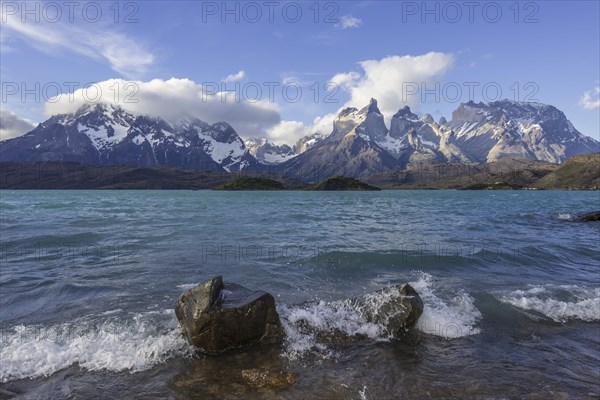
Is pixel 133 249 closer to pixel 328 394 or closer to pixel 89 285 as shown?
pixel 89 285

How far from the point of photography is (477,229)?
49312mm

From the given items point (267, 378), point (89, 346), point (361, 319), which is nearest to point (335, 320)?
point (361, 319)

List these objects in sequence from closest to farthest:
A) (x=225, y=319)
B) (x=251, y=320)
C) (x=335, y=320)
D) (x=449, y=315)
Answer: (x=225, y=319) → (x=251, y=320) → (x=335, y=320) → (x=449, y=315)

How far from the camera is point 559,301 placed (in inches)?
726

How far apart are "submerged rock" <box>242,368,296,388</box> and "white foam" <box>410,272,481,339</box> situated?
6.30m

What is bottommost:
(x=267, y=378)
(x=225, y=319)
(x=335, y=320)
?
(x=267, y=378)

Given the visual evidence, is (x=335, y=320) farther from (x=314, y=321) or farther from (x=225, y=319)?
(x=225, y=319)

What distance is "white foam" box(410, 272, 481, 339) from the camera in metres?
15.0

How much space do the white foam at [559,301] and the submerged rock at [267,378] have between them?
39.9ft

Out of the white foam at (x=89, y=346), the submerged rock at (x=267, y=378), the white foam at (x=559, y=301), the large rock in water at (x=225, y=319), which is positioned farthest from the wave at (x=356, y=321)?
the white foam at (x=89, y=346)

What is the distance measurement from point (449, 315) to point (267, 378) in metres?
8.91

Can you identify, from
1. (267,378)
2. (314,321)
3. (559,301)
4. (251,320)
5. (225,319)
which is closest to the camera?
(267,378)

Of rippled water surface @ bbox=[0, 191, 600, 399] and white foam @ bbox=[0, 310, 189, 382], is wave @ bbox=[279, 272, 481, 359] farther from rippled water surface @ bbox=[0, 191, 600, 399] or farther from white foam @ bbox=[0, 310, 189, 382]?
white foam @ bbox=[0, 310, 189, 382]

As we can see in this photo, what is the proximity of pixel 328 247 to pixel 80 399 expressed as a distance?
82.1 feet
